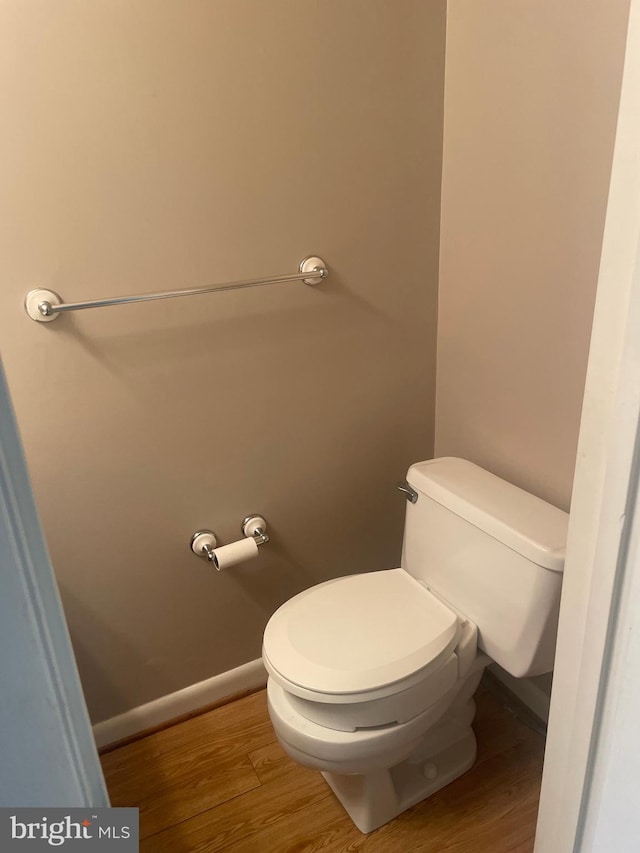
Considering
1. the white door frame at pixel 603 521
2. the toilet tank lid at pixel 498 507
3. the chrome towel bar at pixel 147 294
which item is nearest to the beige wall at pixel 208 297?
the chrome towel bar at pixel 147 294

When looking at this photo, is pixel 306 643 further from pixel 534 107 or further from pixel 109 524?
pixel 534 107

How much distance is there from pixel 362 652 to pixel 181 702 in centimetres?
71

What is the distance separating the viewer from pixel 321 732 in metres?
1.35

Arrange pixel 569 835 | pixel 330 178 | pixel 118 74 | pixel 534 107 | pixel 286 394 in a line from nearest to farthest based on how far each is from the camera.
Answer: pixel 569 835 → pixel 118 74 → pixel 534 107 → pixel 330 178 → pixel 286 394

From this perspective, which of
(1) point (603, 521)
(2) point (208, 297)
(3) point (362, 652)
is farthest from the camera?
(2) point (208, 297)

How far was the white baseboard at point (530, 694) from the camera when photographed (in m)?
1.73

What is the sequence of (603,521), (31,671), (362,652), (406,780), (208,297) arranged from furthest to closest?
(406,780)
(208,297)
(362,652)
(603,521)
(31,671)

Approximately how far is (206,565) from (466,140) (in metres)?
1.22

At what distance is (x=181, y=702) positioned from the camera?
1836 mm

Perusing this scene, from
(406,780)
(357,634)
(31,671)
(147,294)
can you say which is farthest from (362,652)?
(31,671)

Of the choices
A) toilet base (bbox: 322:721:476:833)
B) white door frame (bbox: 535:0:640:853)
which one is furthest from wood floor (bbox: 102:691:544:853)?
white door frame (bbox: 535:0:640:853)

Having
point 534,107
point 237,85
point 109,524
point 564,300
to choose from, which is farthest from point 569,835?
point 237,85

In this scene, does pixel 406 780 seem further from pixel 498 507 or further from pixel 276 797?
pixel 498 507

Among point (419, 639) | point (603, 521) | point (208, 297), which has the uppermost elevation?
point (208, 297)
